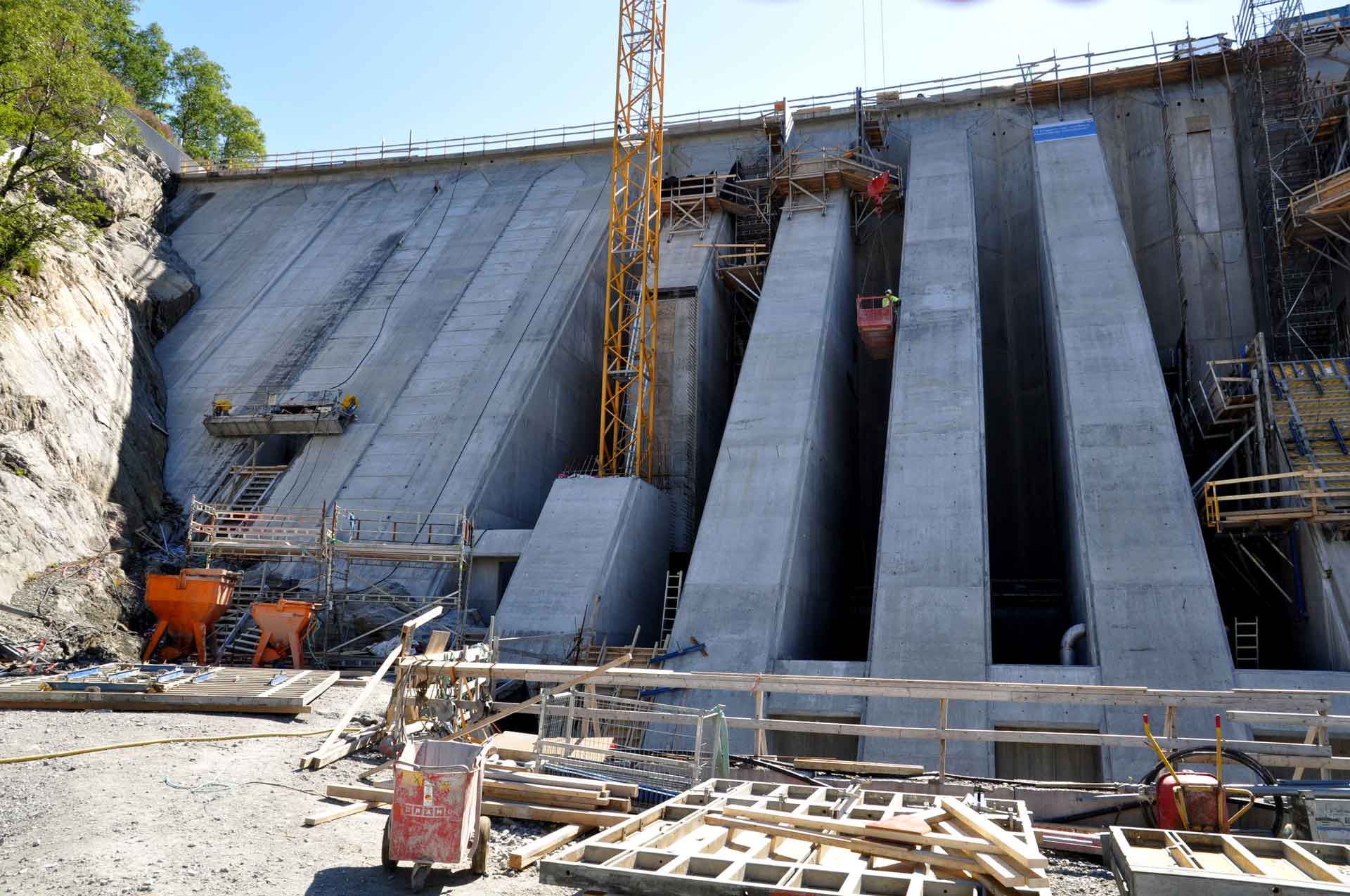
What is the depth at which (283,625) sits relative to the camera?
1828 centimetres

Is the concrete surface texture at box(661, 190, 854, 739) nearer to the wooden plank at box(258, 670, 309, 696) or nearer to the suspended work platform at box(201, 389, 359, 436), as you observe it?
the wooden plank at box(258, 670, 309, 696)

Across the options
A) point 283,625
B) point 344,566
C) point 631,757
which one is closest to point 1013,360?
point 344,566

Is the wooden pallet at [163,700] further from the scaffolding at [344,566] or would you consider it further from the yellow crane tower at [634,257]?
the yellow crane tower at [634,257]

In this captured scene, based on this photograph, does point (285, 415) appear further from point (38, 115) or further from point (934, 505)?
point (934, 505)

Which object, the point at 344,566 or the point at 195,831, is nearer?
the point at 195,831

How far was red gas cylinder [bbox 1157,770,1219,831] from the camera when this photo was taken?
305 inches

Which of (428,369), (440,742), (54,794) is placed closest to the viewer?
(440,742)

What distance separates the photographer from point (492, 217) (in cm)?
3186

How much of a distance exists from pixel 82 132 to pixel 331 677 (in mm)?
17536

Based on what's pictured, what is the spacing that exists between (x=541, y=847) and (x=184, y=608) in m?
14.1

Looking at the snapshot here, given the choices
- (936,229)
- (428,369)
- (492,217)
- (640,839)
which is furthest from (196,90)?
(640,839)

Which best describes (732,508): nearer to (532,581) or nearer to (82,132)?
(532,581)

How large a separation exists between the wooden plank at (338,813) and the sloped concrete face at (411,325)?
1273cm

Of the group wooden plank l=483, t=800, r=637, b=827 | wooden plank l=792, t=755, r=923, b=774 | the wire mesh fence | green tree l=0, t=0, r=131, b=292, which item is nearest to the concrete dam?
wooden plank l=792, t=755, r=923, b=774
